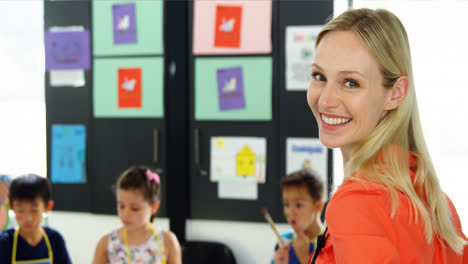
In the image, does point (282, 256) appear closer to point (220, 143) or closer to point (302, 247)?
point (302, 247)

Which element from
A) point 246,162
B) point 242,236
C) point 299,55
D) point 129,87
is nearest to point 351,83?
point 299,55

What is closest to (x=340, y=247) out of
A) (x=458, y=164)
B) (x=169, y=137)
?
(x=458, y=164)

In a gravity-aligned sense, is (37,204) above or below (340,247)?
below

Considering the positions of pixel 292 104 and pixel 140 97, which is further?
pixel 140 97

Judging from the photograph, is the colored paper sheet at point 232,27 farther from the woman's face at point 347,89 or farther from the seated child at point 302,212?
the woman's face at point 347,89

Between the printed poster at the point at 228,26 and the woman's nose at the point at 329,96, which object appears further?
the printed poster at the point at 228,26

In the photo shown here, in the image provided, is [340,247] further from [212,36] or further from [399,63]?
[212,36]

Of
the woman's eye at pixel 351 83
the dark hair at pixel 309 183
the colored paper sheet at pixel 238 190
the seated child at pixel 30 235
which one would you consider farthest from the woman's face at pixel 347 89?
the colored paper sheet at pixel 238 190

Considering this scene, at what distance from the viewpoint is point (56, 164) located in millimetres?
3078

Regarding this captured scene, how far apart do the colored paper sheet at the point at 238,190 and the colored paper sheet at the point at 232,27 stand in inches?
33.6

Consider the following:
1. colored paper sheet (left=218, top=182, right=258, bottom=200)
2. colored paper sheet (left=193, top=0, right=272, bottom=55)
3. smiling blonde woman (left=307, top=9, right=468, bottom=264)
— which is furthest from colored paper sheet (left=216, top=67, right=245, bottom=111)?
smiling blonde woman (left=307, top=9, right=468, bottom=264)

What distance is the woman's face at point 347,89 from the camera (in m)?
0.81

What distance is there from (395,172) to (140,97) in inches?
92.7

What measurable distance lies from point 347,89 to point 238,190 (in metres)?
2.07
